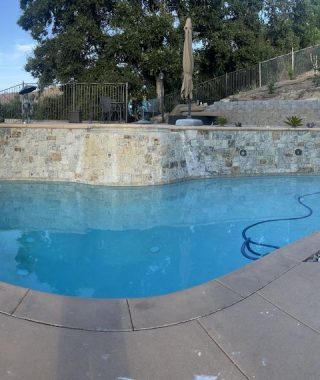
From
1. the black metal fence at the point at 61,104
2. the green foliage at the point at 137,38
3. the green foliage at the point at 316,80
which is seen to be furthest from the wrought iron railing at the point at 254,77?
the black metal fence at the point at 61,104

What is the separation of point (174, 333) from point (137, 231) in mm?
3928

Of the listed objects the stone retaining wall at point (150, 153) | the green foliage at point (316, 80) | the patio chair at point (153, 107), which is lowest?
the stone retaining wall at point (150, 153)

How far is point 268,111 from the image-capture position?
586 inches

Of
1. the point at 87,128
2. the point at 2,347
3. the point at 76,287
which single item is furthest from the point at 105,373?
the point at 87,128

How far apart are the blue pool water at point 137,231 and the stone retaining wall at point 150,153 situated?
46 cm

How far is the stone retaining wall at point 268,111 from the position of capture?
1424cm

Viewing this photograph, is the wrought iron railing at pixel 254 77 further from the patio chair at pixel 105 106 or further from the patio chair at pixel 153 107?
the patio chair at pixel 105 106

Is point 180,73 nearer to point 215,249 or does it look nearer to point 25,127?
point 25,127

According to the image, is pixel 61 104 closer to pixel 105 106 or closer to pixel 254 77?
pixel 105 106

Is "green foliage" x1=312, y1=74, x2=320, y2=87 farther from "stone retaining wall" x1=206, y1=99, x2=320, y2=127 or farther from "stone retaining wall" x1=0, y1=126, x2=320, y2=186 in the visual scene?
"stone retaining wall" x1=0, y1=126, x2=320, y2=186

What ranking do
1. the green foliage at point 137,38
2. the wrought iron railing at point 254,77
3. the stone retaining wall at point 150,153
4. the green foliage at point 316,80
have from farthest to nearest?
the wrought iron railing at point 254,77 < the green foliage at point 137,38 < the green foliage at point 316,80 < the stone retaining wall at point 150,153

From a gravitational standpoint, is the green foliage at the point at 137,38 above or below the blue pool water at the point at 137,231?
above

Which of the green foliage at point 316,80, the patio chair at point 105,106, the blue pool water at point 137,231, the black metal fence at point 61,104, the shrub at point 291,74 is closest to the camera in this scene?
the blue pool water at point 137,231

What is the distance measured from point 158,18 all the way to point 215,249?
47.0ft
